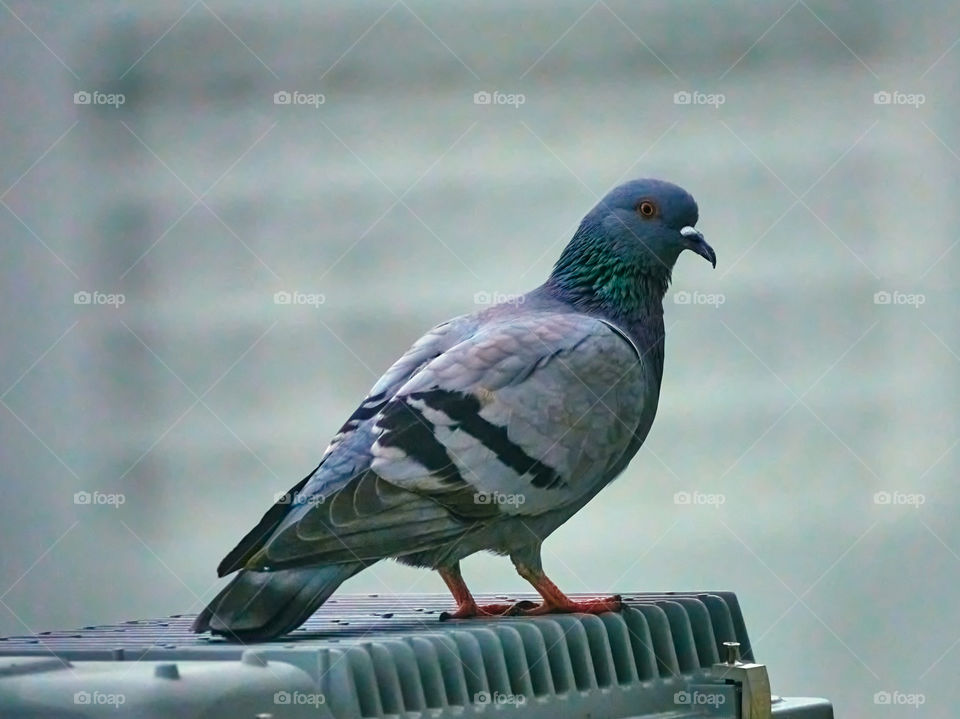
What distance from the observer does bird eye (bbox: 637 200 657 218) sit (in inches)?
115

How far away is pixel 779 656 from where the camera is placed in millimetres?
4895

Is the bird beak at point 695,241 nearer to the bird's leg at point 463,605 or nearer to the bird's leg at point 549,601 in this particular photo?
the bird's leg at point 549,601

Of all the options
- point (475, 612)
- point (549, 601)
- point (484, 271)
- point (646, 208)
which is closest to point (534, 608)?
point (549, 601)

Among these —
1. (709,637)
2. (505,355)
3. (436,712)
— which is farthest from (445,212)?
(436,712)

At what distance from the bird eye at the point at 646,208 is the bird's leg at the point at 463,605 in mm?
904

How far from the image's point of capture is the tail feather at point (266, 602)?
204 cm

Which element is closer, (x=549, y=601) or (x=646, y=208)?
(x=549, y=601)

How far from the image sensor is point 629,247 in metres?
2.87

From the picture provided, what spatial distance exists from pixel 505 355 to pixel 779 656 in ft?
9.31

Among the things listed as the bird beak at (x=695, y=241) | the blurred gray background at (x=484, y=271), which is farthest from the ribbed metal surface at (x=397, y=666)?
the blurred gray background at (x=484, y=271)

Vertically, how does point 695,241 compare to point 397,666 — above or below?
above

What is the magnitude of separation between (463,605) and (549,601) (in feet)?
0.56

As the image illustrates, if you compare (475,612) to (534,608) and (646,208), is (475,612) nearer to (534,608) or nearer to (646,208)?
(534,608)

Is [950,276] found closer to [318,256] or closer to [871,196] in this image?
[871,196]
